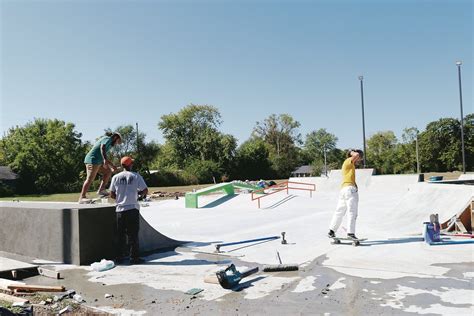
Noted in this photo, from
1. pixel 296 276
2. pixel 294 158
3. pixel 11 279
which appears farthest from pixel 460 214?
pixel 294 158

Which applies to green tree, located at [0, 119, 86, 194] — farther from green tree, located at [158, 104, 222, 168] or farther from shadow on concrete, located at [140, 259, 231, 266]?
shadow on concrete, located at [140, 259, 231, 266]

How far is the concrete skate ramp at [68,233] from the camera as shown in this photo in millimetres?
6242

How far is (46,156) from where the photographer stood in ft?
163

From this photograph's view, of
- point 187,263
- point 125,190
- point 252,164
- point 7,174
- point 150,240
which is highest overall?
point 252,164

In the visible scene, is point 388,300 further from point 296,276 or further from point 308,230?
point 308,230

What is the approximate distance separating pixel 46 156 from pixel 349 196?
50605 mm

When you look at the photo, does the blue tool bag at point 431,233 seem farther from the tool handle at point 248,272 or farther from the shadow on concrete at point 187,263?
the shadow on concrete at point 187,263

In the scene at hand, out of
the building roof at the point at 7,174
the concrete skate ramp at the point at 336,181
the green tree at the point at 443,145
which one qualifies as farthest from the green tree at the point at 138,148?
the green tree at the point at 443,145

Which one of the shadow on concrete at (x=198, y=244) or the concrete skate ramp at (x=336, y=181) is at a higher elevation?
the concrete skate ramp at (x=336, y=181)

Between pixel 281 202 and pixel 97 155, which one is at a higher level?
pixel 97 155

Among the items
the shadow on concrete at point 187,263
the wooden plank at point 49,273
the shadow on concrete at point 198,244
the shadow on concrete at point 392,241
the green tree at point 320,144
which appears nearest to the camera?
the wooden plank at point 49,273

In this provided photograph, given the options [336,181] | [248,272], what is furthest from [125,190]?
[336,181]

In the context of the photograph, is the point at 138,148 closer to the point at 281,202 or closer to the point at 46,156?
the point at 46,156

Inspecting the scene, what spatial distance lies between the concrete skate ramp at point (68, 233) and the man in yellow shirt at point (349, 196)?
3.59 meters
